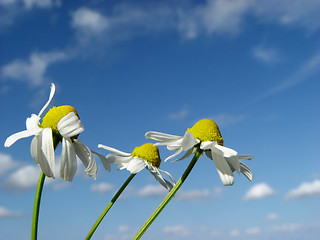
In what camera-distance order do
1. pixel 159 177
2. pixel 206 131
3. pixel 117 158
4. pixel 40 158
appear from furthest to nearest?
pixel 159 177
pixel 117 158
pixel 206 131
pixel 40 158

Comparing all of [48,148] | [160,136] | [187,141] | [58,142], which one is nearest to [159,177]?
[160,136]

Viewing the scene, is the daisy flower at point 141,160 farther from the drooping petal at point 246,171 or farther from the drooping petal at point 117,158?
the drooping petal at point 246,171

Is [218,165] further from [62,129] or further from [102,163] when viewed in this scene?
[62,129]

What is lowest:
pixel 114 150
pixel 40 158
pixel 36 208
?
pixel 36 208

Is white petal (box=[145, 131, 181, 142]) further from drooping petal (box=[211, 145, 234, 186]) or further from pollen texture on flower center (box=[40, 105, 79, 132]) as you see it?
pollen texture on flower center (box=[40, 105, 79, 132])

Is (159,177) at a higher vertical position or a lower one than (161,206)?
higher

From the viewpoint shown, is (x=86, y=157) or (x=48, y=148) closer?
(x=48, y=148)

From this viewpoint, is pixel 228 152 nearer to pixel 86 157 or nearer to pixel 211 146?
pixel 211 146

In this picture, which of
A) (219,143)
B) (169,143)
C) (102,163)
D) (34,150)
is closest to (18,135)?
(34,150)
